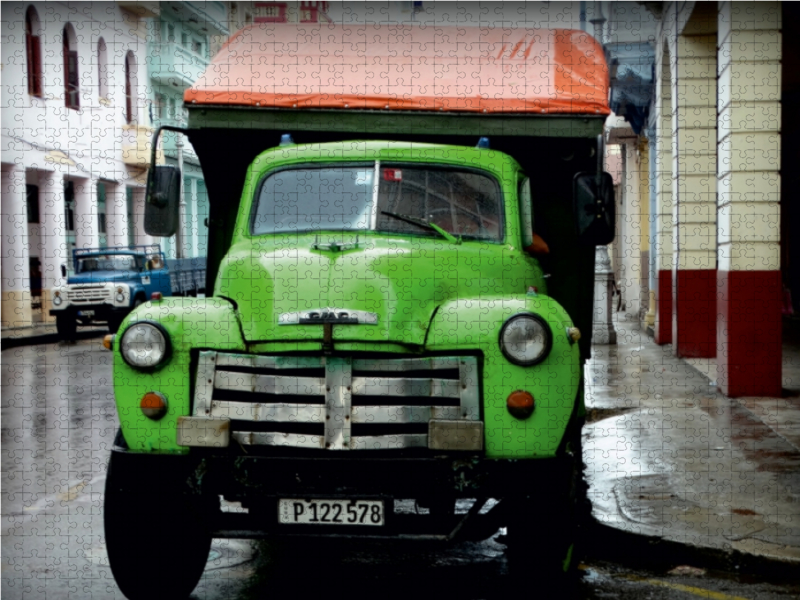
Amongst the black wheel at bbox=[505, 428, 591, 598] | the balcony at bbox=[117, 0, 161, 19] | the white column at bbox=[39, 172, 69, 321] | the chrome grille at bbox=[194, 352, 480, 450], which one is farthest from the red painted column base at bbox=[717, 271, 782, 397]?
the balcony at bbox=[117, 0, 161, 19]

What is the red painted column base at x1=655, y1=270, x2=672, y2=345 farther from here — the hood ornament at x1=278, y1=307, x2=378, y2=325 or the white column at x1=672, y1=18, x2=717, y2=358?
the hood ornament at x1=278, y1=307, x2=378, y2=325

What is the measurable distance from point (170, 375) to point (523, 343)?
156 cm

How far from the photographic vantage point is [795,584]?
586cm

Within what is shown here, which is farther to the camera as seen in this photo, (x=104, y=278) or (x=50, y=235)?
(x=50, y=235)

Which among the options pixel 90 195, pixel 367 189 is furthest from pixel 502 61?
pixel 90 195

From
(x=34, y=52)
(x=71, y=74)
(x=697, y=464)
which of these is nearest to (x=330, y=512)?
(x=697, y=464)

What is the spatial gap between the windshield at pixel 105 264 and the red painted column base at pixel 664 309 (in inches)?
492

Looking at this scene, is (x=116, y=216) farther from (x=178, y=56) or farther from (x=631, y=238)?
(x=631, y=238)

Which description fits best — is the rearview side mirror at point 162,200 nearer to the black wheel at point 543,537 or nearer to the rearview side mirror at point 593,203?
the rearview side mirror at point 593,203

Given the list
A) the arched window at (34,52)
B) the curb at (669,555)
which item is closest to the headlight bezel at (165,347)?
the curb at (669,555)

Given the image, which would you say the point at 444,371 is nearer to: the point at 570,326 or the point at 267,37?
the point at 570,326

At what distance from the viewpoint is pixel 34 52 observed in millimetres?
27547

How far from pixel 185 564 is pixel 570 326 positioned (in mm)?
2096

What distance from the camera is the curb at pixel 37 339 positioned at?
77.6 feet
